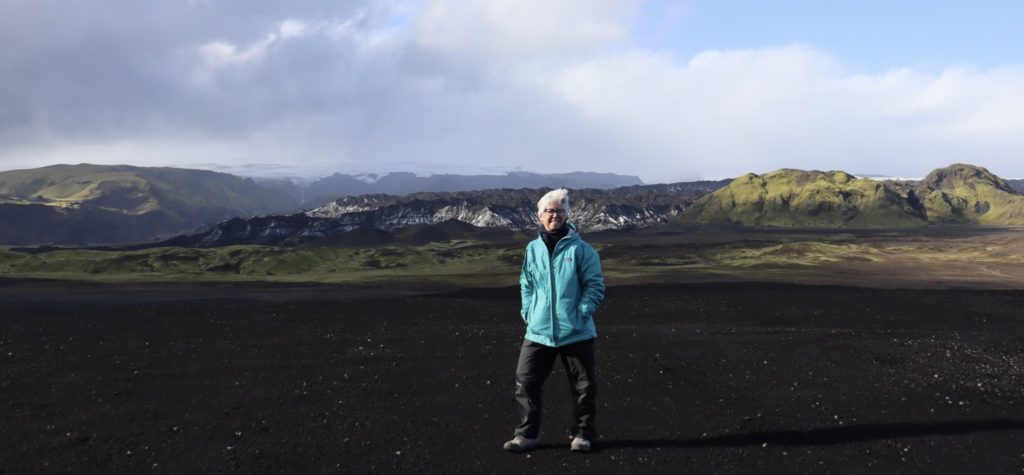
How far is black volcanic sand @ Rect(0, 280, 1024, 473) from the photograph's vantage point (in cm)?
678

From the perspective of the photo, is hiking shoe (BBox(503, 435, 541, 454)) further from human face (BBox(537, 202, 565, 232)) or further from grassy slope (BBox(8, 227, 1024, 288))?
grassy slope (BBox(8, 227, 1024, 288))

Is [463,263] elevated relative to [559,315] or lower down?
lower down

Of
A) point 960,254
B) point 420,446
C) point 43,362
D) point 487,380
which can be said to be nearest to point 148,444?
point 420,446

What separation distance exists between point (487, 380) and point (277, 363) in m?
4.48

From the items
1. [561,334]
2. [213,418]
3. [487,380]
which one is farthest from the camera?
[487,380]

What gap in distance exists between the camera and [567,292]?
648cm

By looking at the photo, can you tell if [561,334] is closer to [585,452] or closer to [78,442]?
[585,452]

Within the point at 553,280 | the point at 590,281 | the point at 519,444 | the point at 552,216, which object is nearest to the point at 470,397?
the point at 519,444

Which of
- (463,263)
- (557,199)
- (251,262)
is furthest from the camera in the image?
(463,263)

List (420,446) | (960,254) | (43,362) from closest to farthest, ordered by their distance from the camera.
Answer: (420,446) → (43,362) → (960,254)

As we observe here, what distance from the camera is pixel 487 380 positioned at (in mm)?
10117

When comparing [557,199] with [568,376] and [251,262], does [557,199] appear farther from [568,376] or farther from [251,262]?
[251,262]

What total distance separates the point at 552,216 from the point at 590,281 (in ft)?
2.81

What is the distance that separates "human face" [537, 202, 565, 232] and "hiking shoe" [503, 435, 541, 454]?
2.53 metres
